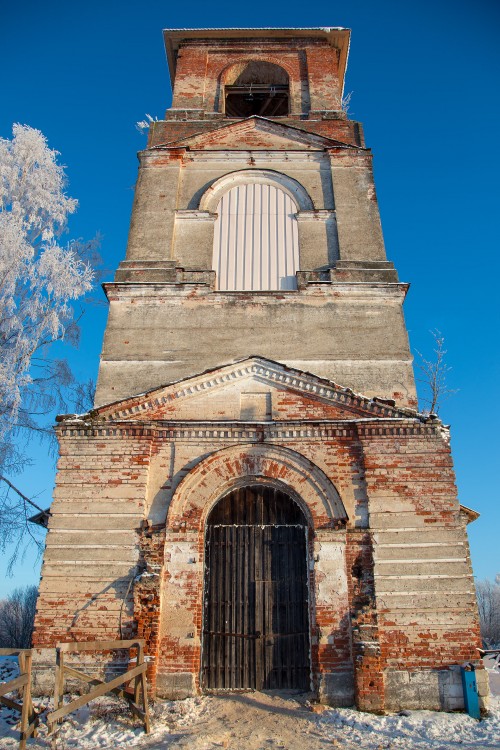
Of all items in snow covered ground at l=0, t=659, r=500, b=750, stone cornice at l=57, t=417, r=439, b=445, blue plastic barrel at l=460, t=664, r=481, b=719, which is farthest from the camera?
stone cornice at l=57, t=417, r=439, b=445

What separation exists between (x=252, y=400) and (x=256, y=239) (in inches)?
165

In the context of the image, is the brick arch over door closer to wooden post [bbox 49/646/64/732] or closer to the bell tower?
the bell tower

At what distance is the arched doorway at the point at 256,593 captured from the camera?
782 centimetres

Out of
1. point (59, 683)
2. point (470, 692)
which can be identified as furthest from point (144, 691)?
point (470, 692)

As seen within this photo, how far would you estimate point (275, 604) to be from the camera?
812 cm

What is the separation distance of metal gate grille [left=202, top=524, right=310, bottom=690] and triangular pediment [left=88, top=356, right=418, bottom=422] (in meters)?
1.76

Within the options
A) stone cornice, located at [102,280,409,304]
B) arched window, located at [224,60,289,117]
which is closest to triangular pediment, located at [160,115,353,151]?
arched window, located at [224,60,289,117]

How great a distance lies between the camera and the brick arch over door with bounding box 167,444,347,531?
326 inches

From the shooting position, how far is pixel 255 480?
8633 millimetres

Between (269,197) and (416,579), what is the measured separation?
8.37 meters

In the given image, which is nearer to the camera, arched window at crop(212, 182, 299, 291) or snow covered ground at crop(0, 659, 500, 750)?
snow covered ground at crop(0, 659, 500, 750)

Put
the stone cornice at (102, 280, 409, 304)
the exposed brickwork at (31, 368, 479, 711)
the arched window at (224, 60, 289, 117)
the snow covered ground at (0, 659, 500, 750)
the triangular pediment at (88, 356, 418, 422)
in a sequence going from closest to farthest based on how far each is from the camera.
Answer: the snow covered ground at (0, 659, 500, 750) < the exposed brickwork at (31, 368, 479, 711) < the triangular pediment at (88, 356, 418, 422) < the stone cornice at (102, 280, 409, 304) < the arched window at (224, 60, 289, 117)

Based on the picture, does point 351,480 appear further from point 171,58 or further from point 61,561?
point 171,58

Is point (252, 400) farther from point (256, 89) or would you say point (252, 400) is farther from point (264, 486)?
point (256, 89)
